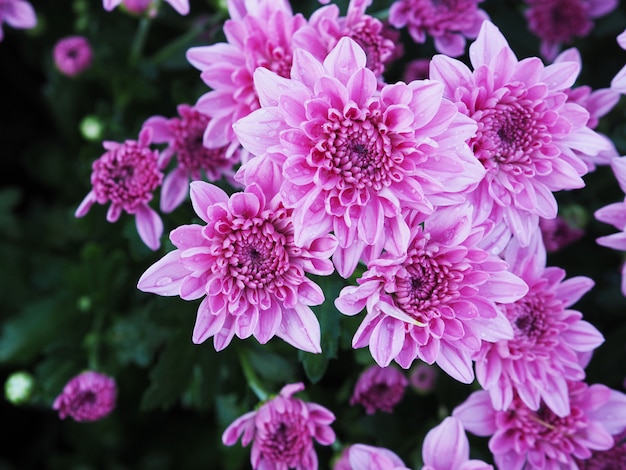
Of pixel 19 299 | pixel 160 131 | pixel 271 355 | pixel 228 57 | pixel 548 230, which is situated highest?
pixel 228 57

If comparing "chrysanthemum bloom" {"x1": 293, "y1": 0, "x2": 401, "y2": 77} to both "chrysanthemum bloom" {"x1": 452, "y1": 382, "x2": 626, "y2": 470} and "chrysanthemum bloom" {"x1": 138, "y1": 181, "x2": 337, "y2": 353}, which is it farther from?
"chrysanthemum bloom" {"x1": 452, "y1": 382, "x2": 626, "y2": 470}

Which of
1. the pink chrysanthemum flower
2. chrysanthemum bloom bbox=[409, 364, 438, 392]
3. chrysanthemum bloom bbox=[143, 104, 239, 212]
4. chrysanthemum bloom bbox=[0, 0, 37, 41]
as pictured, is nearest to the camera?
the pink chrysanthemum flower

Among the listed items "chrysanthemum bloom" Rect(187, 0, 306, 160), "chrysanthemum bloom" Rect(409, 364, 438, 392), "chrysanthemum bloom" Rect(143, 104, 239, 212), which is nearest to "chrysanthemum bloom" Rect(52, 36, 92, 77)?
"chrysanthemum bloom" Rect(143, 104, 239, 212)

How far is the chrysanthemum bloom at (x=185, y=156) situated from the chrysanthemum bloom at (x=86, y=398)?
49 centimetres

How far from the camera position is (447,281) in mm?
1386

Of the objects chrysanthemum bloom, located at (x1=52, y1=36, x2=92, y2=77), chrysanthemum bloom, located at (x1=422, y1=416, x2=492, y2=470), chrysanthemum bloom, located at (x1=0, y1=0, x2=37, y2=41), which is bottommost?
chrysanthemum bloom, located at (x1=422, y1=416, x2=492, y2=470)

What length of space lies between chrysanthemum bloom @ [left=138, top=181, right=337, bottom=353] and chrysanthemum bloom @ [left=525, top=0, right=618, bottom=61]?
3.66 feet

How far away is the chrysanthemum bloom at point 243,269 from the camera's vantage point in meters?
1.32

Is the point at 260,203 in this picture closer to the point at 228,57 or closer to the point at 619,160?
the point at 228,57

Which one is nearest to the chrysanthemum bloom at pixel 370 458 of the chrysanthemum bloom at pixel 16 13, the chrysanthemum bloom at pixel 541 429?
the chrysanthemum bloom at pixel 541 429

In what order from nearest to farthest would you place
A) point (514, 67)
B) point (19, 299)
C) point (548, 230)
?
point (514, 67) → point (548, 230) → point (19, 299)

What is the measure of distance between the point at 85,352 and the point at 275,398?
695mm

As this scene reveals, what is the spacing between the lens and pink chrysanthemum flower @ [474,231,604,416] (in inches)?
60.2

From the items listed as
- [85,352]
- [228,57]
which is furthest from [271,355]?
[228,57]
